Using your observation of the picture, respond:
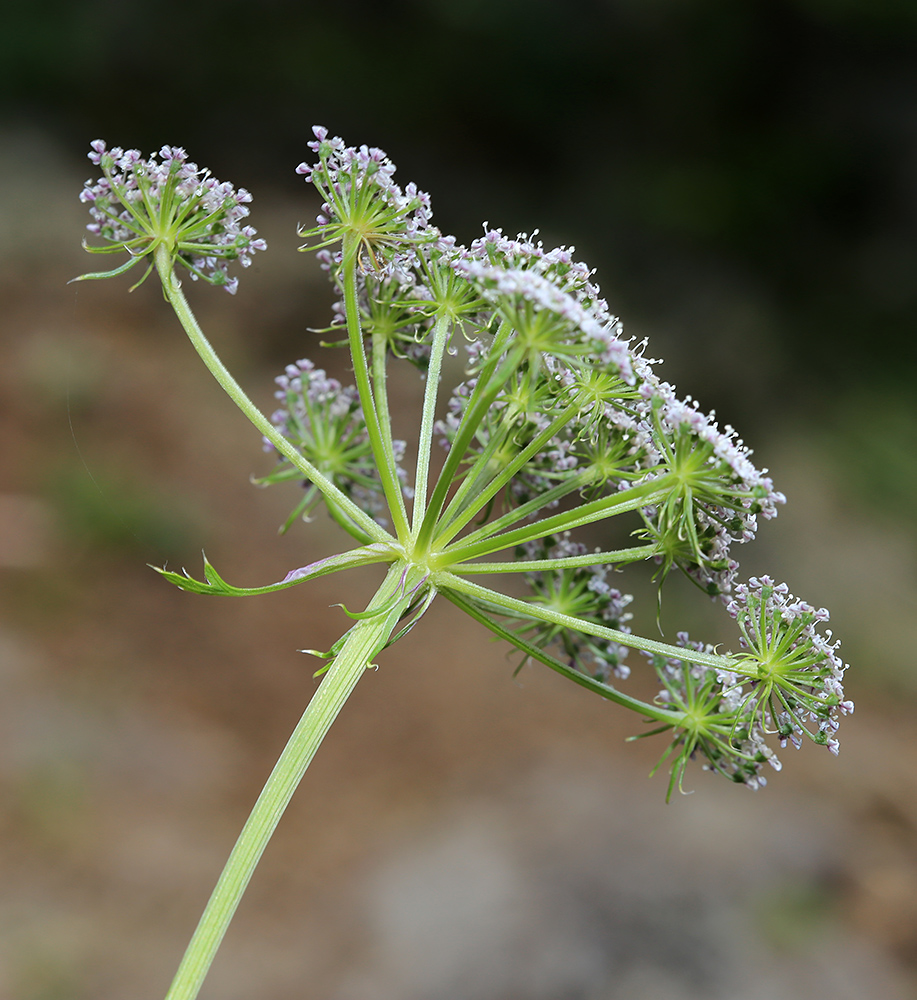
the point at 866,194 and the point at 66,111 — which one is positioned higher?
the point at 866,194

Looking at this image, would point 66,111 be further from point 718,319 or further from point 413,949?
point 413,949

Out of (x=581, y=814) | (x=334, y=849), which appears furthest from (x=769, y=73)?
(x=334, y=849)

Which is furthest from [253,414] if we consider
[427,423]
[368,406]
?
[427,423]

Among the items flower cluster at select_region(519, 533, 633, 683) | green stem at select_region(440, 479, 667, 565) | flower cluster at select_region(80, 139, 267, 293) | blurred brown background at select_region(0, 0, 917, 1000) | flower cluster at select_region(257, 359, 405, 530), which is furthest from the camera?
blurred brown background at select_region(0, 0, 917, 1000)

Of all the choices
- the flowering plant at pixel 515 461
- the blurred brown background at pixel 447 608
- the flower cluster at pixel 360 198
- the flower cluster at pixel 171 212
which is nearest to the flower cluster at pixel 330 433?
the flowering plant at pixel 515 461

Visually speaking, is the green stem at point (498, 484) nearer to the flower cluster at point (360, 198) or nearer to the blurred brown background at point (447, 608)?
the flower cluster at point (360, 198)

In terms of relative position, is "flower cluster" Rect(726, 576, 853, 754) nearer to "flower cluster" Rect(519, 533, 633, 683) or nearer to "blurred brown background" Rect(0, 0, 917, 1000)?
"flower cluster" Rect(519, 533, 633, 683)

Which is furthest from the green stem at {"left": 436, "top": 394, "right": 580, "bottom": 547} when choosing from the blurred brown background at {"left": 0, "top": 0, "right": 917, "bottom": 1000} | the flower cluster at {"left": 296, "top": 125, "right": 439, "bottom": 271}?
the blurred brown background at {"left": 0, "top": 0, "right": 917, "bottom": 1000}

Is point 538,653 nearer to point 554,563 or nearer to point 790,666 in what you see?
point 554,563
